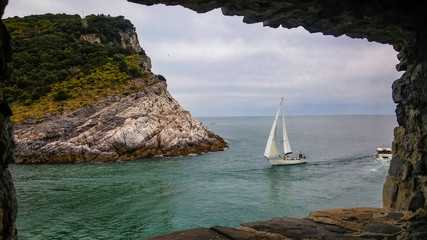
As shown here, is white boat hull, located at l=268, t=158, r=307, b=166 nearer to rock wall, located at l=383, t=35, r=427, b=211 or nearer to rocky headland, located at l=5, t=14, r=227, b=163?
rocky headland, located at l=5, t=14, r=227, b=163

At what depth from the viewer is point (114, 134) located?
51.8 m

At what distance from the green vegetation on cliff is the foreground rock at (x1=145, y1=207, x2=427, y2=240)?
53090 mm

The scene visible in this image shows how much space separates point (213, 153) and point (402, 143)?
4900 cm

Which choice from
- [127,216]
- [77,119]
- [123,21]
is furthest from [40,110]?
[123,21]

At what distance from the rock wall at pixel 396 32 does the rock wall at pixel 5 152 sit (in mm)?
3148

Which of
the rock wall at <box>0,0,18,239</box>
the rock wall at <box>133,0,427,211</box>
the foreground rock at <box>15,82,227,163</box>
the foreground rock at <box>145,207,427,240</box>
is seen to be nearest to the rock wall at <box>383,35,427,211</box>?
the rock wall at <box>133,0,427,211</box>

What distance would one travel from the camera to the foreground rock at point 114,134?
49.7 m

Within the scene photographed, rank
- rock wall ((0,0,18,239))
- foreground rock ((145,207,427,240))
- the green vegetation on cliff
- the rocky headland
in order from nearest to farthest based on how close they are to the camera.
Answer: rock wall ((0,0,18,239)), foreground rock ((145,207,427,240)), the rocky headland, the green vegetation on cliff

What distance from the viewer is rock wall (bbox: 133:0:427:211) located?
7.86 m

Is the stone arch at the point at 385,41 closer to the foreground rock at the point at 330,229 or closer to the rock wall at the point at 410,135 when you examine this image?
the rock wall at the point at 410,135

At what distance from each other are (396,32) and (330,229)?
20.0ft

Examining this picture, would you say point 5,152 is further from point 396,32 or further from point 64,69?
point 64,69

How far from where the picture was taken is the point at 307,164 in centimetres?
5269

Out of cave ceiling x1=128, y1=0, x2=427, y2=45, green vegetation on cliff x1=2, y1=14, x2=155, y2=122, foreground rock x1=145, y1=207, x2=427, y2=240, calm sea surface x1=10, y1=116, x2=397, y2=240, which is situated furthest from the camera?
green vegetation on cliff x1=2, y1=14, x2=155, y2=122
